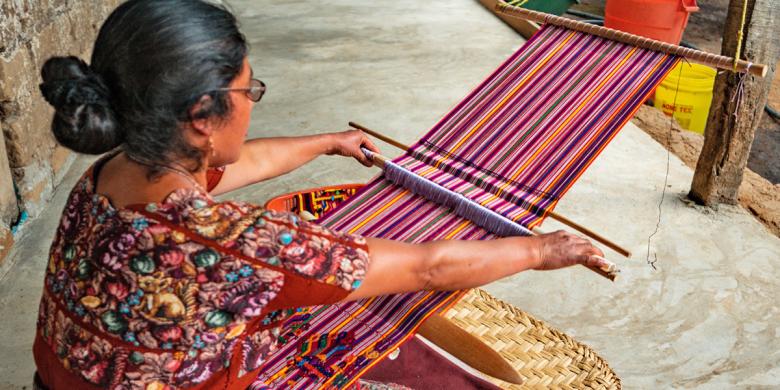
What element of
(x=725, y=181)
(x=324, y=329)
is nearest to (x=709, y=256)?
(x=725, y=181)

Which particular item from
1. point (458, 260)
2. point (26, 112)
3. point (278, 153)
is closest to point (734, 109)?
point (278, 153)

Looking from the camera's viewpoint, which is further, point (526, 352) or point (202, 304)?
point (526, 352)

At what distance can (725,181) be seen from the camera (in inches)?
141

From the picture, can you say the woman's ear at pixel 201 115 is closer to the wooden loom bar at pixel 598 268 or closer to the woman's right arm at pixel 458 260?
the woman's right arm at pixel 458 260

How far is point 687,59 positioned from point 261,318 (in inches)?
57.4

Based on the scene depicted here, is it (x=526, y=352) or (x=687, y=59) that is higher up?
(x=687, y=59)

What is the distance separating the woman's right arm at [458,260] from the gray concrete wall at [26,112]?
231cm

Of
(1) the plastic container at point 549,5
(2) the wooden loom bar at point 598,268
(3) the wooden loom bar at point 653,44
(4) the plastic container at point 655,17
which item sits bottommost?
(1) the plastic container at point 549,5

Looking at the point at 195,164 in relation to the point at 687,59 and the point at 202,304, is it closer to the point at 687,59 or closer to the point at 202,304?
the point at 202,304

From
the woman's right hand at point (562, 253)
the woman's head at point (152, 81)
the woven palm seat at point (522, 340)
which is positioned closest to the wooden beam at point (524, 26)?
the woven palm seat at point (522, 340)

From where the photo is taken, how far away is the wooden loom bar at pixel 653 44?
2.04m

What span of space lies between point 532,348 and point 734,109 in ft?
5.47

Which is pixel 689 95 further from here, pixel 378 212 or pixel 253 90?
pixel 253 90

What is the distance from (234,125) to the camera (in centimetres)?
131
